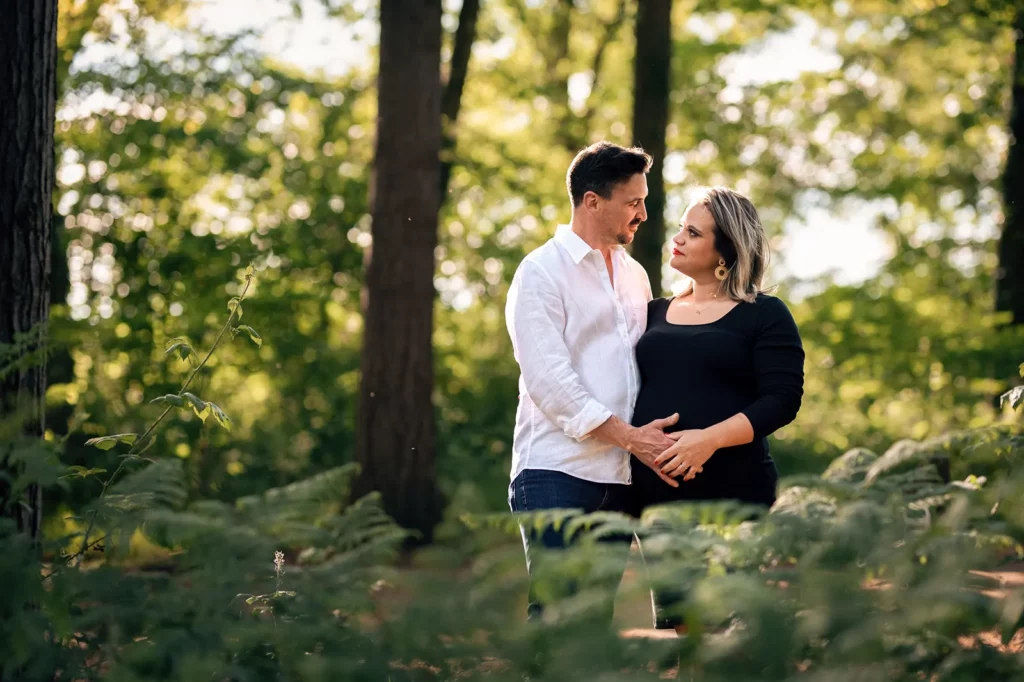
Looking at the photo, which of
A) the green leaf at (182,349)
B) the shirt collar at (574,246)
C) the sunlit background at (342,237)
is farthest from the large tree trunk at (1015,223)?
the green leaf at (182,349)

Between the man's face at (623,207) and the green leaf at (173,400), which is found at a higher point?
the man's face at (623,207)

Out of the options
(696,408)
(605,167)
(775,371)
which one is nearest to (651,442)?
(696,408)

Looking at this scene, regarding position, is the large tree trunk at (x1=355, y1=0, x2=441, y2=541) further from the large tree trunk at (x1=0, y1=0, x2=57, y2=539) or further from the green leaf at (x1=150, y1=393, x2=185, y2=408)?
the green leaf at (x1=150, y1=393, x2=185, y2=408)

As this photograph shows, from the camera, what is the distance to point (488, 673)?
225cm

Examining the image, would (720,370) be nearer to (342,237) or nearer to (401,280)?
(401,280)

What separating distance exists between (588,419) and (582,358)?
0.33 metres

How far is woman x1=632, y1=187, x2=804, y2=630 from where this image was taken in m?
3.88

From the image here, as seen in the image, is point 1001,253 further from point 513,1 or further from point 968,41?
point 513,1

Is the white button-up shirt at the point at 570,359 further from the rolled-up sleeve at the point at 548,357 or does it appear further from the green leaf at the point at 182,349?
the green leaf at the point at 182,349

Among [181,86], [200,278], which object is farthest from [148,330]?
[181,86]

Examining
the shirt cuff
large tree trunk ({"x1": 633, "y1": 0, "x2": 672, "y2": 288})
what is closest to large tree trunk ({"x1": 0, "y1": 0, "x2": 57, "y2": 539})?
the shirt cuff

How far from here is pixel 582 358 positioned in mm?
4078

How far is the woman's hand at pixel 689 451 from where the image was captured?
3.83m

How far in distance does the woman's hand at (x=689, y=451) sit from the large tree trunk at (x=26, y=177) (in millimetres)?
→ 2253
